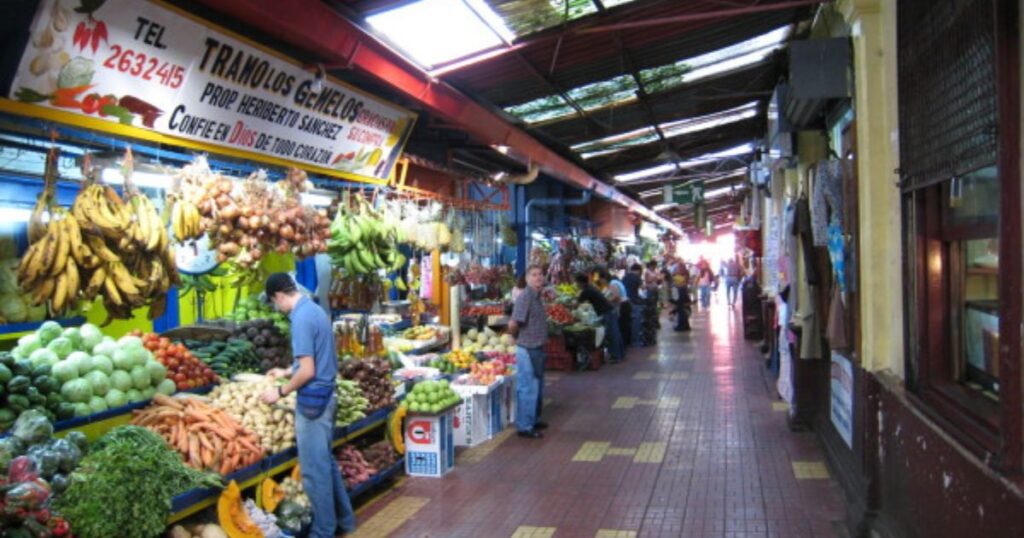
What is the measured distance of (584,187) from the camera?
16.6m

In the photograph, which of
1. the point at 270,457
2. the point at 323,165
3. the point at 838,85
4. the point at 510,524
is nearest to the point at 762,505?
the point at 510,524

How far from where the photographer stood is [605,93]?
10391mm

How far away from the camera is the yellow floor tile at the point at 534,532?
20.0ft

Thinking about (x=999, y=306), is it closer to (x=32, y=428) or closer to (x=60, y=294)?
(x=60, y=294)

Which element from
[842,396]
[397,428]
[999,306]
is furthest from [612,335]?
[999,306]

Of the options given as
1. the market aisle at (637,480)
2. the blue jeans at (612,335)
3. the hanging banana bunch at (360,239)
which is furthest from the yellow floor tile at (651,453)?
the blue jeans at (612,335)

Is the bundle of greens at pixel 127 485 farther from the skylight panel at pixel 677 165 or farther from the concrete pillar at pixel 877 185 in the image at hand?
the skylight panel at pixel 677 165

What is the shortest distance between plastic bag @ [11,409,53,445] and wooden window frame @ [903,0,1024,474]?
443cm

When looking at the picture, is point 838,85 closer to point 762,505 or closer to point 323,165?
point 762,505

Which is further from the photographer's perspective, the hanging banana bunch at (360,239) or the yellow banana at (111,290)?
the hanging banana bunch at (360,239)

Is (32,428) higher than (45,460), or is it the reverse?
(32,428)

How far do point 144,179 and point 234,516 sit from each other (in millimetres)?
2330

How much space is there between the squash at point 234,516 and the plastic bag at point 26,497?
5.72 ft

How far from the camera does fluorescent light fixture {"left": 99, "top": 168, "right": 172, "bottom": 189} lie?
529 centimetres
